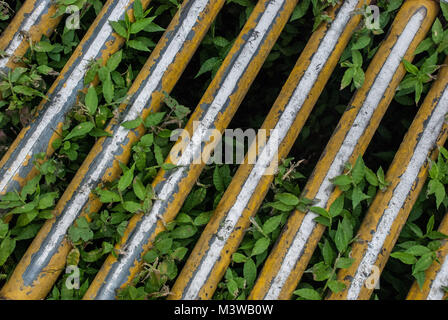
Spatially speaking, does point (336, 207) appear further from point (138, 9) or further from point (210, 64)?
point (138, 9)

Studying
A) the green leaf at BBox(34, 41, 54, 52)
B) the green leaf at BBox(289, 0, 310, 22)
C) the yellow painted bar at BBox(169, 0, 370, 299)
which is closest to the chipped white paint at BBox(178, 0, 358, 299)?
the yellow painted bar at BBox(169, 0, 370, 299)

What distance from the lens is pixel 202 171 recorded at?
1.53 m

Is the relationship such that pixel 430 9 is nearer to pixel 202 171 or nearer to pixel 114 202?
pixel 202 171

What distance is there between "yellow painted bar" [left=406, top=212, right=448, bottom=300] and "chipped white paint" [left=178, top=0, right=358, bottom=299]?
558mm

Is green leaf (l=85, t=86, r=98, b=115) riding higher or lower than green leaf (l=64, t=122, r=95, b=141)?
higher

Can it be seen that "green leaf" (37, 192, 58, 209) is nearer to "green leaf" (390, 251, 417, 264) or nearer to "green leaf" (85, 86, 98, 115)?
"green leaf" (85, 86, 98, 115)

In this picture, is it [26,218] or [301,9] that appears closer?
[26,218]

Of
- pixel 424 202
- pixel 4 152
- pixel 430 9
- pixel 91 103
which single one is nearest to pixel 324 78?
pixel 430 9

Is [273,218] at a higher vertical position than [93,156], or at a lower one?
higher

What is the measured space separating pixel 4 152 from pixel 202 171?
0.64 m

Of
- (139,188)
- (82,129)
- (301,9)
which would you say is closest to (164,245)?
(139,188)

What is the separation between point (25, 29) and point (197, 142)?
63 centimetres

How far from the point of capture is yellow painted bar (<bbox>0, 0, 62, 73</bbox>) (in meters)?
1.45

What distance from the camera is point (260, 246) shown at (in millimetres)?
1396
